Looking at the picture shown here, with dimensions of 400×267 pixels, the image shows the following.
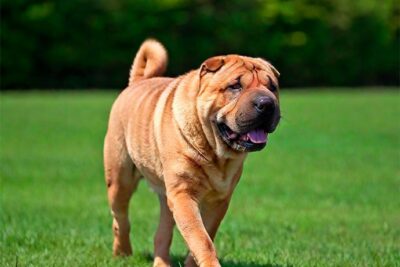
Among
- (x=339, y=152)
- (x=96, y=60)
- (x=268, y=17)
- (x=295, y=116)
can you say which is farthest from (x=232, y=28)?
(x=339, y=152)

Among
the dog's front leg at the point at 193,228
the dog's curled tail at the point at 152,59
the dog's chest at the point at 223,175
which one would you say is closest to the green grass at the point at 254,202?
the dog's chest at the point at 223,175

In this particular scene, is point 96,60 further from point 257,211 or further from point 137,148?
point 137,148

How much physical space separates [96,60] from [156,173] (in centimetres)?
4401

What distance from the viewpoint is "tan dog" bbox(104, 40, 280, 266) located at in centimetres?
589

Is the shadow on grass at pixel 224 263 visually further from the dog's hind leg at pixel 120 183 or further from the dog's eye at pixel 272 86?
the dog's eye at pixel 272 86

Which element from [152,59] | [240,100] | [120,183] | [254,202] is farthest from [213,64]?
[254,202]

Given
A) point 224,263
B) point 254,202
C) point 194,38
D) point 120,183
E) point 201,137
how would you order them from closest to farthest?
point 201,137 < point 224,263 < point 120,183 < point 254,202 < point 194,38

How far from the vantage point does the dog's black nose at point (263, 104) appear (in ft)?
19.0

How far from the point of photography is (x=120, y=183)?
754cm

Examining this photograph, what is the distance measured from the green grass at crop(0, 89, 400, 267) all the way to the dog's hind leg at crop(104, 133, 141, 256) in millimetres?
193

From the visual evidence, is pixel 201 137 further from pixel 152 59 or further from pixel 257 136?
pixel 152 59

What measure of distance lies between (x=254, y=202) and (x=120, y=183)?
4.42 metres

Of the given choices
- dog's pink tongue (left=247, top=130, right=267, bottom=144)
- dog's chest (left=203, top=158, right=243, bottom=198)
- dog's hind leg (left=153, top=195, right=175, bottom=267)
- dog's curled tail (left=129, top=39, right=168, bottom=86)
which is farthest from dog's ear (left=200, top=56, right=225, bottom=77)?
dog's curled tail (left=129, top=39, right=168, bottom=86)

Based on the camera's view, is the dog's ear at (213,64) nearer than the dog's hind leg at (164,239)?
Yes
